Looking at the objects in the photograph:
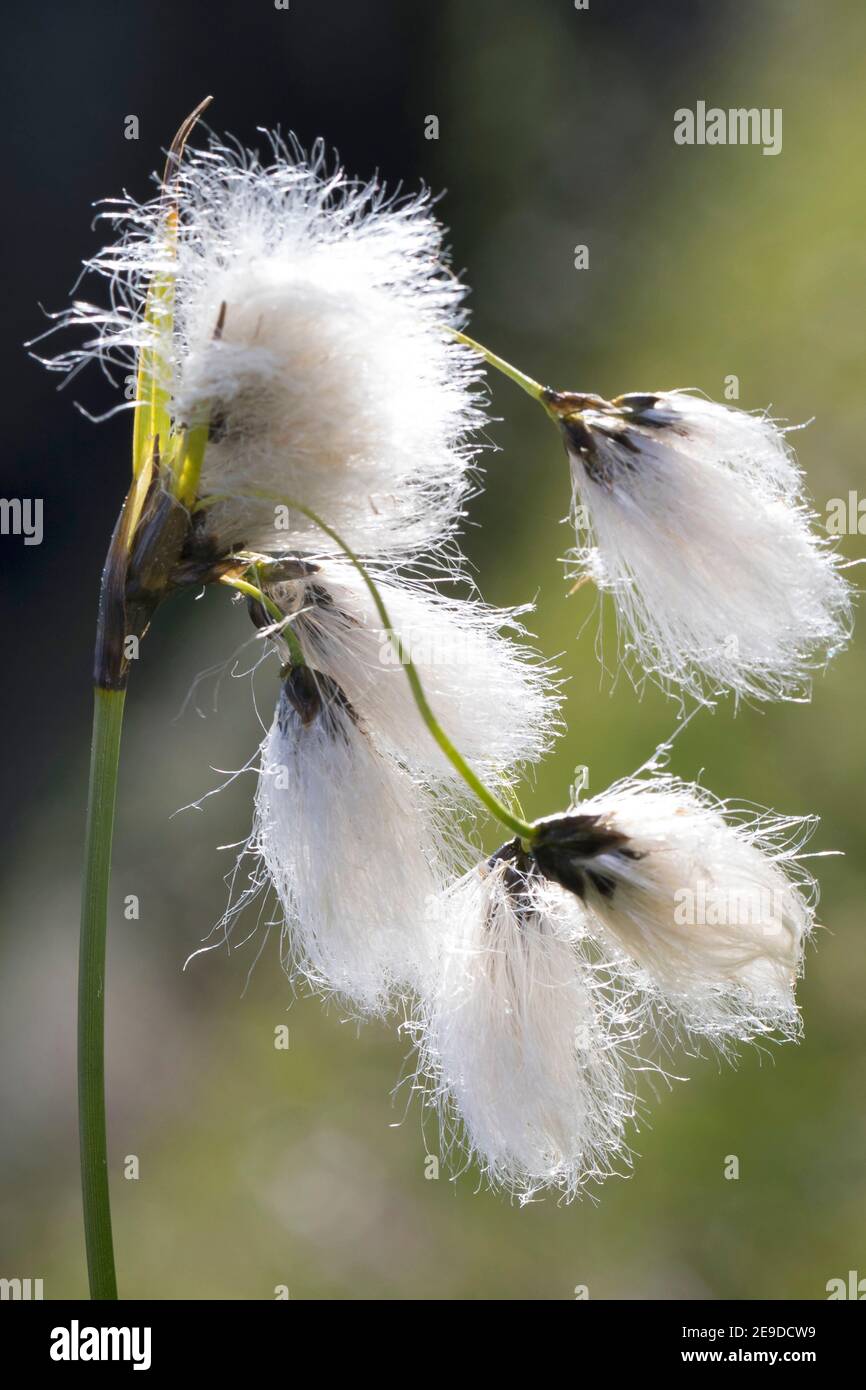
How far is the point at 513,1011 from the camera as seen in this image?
632 mm

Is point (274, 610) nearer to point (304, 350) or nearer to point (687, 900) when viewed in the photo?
point (304, 350)

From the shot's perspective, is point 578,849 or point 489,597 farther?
point 489,597

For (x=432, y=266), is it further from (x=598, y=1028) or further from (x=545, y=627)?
(x=545, y=627)

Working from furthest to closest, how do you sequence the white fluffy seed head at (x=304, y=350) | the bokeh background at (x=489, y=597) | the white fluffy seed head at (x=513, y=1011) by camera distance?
the bokeh background at (x=489, y=597) → the white fluffy seed head at (x=513, y=1011) → the white fluffy seed head at (x=304, y=350)

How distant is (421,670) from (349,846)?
0.10m

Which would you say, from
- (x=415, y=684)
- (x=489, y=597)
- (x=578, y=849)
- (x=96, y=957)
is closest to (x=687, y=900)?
(x=578, y=849)

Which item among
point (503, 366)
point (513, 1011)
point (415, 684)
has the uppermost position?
point (503, 366)

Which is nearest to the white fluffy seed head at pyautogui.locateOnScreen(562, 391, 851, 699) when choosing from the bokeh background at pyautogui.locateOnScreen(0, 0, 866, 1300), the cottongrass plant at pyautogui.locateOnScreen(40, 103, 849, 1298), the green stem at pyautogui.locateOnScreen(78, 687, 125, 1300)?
the cottongrass plant at pyautogui.locateOnScreen(40, 103, 849, 1298)

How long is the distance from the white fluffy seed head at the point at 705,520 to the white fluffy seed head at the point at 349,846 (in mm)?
168

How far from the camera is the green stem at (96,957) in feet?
1.93

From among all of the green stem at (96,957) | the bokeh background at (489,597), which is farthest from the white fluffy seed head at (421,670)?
the bokeh background at (489,597)

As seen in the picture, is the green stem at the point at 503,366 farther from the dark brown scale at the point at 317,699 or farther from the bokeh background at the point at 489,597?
the bokeh background at the point at 489,597

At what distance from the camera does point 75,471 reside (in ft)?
7.14

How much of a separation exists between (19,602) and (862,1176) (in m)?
1.62
